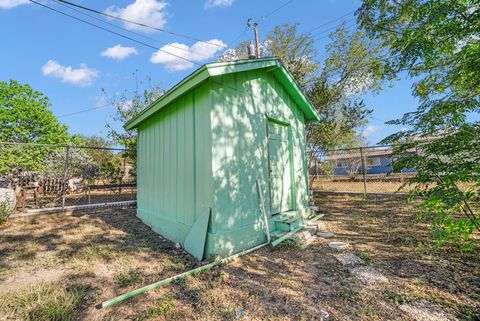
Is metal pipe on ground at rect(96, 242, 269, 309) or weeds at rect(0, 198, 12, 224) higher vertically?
weeds at rect(0, 198, 12, 224)

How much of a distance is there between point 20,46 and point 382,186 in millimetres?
16142

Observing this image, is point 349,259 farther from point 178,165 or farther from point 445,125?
point 178,165

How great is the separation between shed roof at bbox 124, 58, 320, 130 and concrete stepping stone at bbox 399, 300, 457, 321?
3.74 metres

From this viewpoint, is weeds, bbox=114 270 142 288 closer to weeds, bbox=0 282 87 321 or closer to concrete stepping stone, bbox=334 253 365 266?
weeds, bbox=0 282 87 321

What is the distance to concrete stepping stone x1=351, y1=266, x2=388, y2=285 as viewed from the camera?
2.73 metres

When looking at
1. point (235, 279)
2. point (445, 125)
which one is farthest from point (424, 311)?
point (445, 125)

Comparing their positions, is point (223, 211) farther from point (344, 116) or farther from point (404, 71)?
point (344, 116)

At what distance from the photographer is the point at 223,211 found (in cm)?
356

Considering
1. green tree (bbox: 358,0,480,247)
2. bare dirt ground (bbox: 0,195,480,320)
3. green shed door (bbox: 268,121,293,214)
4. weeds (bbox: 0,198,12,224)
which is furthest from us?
weeds (bbox: 0,198,12,224)

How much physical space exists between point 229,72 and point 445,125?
3.36m

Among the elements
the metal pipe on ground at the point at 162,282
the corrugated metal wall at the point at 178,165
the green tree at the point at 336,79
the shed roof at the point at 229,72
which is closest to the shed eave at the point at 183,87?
the shed roof at the point at 229,72

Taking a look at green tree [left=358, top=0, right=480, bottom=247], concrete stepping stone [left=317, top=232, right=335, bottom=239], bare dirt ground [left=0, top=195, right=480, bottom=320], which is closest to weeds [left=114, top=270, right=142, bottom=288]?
bare dirt ground [left=0, top=195, right=480, bottom=320]

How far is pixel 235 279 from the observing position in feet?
9.38

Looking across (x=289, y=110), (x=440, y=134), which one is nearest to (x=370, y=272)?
(x=440, y=134)
